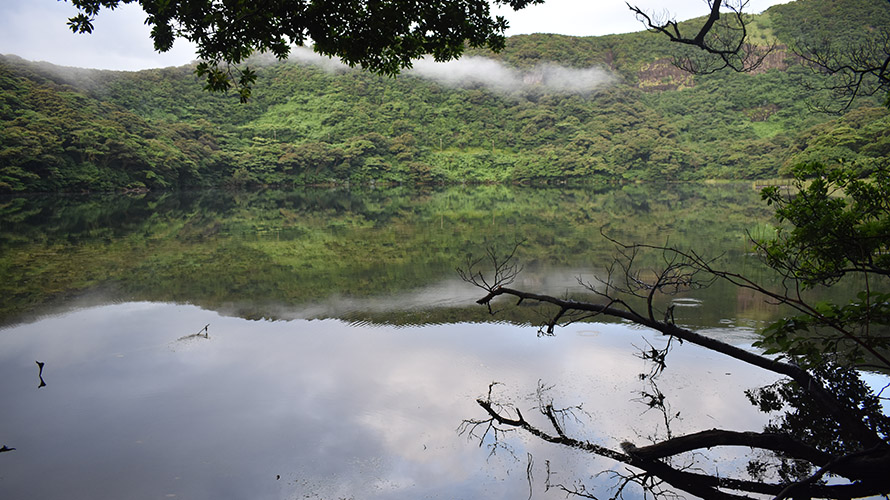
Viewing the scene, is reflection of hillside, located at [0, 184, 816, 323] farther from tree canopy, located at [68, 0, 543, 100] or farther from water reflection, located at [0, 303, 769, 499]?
tree canopy, located at [68, 0, 543, 100]

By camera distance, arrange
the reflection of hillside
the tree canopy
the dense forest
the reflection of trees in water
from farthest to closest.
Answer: the dense forest
the reflection of hillside
the tree canopy
the reflection of trees in water

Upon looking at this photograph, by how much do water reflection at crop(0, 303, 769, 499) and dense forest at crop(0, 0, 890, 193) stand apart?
37.5m

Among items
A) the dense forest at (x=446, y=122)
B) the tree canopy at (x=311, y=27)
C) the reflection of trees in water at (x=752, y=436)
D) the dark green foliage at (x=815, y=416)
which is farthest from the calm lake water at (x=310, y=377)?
the dense forest at (x=446, y=122)

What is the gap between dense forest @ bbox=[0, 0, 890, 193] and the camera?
42062mm

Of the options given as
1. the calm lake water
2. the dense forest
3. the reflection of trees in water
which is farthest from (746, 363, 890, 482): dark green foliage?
the dense forest

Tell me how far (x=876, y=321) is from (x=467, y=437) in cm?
319

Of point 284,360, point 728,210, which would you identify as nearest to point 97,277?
point 284,360

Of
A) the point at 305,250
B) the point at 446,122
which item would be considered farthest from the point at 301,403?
the point at 446,122

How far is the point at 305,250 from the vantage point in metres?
15.7

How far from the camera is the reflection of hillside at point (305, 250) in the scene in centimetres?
1015

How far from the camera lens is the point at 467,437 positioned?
4.72m

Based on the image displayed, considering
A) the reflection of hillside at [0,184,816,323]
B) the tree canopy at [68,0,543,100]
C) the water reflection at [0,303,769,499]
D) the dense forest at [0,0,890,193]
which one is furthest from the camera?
the dense forest at [0,0,890,193]

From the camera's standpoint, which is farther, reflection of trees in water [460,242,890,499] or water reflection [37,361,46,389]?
water reflection [37,361,46,389]

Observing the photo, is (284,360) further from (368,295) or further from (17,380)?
(368,295)
